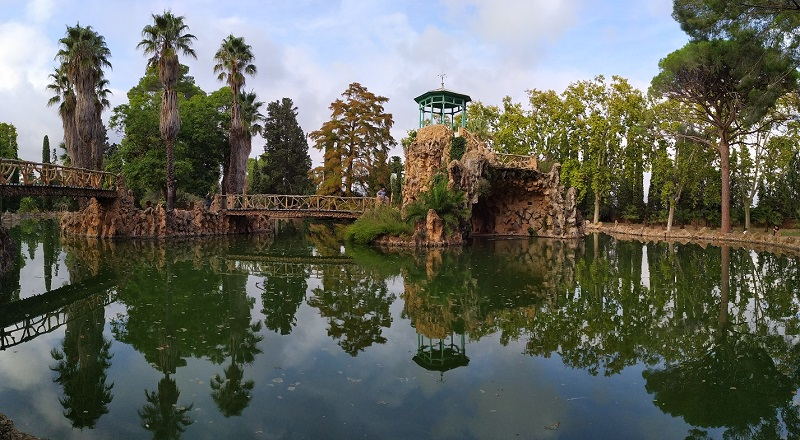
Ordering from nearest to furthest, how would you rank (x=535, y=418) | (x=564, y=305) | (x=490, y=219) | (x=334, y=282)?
(x=535, y=418) < (x=564, y=305) < (x=334, y=282) < (x=490, y=219)

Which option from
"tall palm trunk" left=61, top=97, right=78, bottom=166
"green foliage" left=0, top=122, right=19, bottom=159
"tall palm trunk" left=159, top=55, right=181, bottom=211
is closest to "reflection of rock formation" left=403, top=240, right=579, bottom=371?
"tall palm trunk" left=159, top=55, right=181, bottom=211

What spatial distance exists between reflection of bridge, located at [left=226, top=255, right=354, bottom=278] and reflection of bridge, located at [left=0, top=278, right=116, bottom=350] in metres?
4.53

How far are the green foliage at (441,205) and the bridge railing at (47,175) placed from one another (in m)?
14.9

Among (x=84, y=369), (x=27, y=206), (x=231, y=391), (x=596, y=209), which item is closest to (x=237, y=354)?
(x=231, y=391)

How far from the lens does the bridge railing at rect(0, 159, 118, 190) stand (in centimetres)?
1942

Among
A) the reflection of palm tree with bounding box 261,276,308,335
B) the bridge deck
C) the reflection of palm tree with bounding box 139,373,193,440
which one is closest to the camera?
the reflection of palm tree with bounding box 139,373,193,440

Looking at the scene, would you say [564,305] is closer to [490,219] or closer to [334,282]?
[334,282]

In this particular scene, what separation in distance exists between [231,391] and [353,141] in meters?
34.9

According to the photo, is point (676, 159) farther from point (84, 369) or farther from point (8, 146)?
point (8, 146)

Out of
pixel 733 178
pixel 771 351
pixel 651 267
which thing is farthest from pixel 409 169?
pixel 733 178

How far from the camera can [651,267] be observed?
1933cm

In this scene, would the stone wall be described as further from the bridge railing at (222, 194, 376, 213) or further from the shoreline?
the shoreline

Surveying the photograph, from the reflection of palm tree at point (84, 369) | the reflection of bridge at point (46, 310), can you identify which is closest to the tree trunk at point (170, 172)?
the reflection of bridge at point (46, 310)

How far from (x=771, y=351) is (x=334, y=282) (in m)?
10.2
